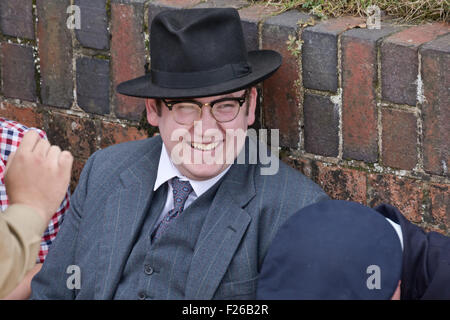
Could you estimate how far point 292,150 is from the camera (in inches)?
149

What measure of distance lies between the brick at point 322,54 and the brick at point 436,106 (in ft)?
1.15

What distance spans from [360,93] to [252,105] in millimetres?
392

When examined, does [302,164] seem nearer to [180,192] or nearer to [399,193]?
[399,193]

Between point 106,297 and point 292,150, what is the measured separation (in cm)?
91

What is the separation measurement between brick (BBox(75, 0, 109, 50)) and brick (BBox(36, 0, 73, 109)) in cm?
9

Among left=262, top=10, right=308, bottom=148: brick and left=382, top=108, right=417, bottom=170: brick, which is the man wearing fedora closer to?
left=262, top=10, right=308, bottom=148: brick

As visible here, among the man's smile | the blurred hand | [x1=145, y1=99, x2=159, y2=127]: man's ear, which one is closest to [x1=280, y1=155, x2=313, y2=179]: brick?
the man's smile

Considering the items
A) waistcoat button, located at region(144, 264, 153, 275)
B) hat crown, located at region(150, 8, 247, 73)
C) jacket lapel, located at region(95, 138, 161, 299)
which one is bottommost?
waistcoat button, located at region(144, 264, 153, 275)

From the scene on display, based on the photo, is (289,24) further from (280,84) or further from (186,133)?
(186,133)

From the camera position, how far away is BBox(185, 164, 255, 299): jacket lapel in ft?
11.1

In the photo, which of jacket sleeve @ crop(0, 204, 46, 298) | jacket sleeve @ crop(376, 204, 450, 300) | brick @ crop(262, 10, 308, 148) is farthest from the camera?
brick @ crop(262, 10, 308, 148)

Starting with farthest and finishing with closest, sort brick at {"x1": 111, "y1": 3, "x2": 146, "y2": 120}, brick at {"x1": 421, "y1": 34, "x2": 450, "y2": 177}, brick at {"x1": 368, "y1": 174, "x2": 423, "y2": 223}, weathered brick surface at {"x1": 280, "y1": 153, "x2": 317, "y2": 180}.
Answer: brick at {"x1": 111, "y1": 3, "x2": 146, "y2": 120}, weathered brick surface at {"x1": 280, "y1": 153, "x2": 317, "y2": 180}, brick at {"x1": 368, "y1": 174, "x2": 423, "y2": 223}, brick at {"x1": 421, "y1": 34, "x2": 450, "y2": 177}
